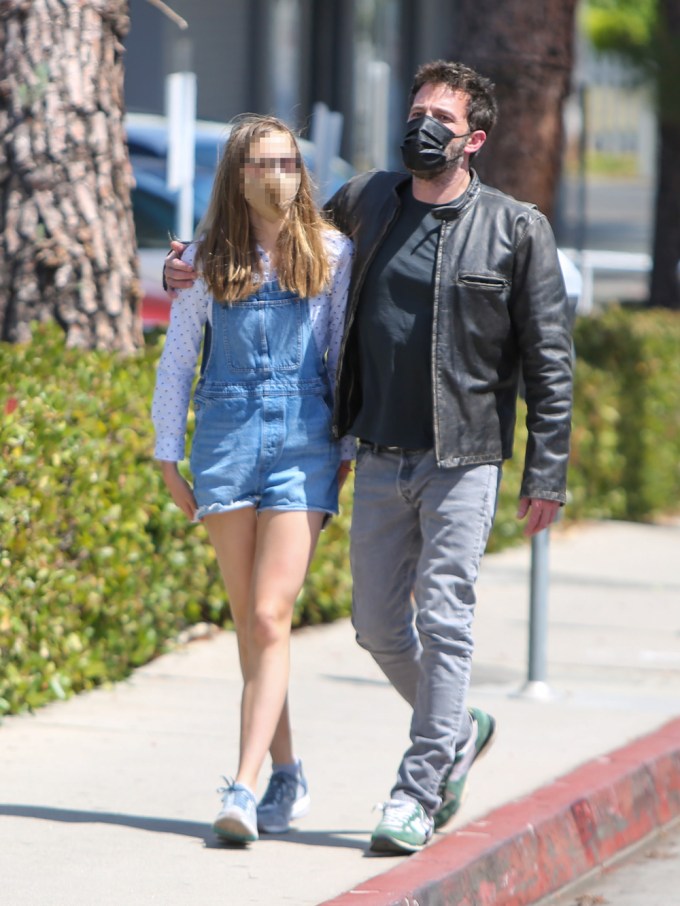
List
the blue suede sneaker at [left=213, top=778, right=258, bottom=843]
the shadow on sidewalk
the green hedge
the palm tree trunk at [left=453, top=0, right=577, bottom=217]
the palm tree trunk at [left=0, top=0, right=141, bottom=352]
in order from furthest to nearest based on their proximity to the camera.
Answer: the palm tree trunk at [left=453, top=0, right=577, bottom=217] < the palm tree trunk at [left=0, top=0, right=141, bottom=352] < the green hedge < the shadow on sidewalk < the blue suede sneaker at [left=213, top=778, right=258, bottom=843]

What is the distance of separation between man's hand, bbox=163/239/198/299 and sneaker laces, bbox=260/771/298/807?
130 centimetres

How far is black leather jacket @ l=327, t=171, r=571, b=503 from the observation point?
4211 mm

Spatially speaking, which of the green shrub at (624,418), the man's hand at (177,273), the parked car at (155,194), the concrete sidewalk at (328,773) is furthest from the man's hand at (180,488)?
the green shrub at (624,418)

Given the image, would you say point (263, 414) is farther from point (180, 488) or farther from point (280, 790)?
point (280, 790)

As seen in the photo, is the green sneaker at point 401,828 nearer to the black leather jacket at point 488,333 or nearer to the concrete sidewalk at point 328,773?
the concrete sidewalk at point 328,773

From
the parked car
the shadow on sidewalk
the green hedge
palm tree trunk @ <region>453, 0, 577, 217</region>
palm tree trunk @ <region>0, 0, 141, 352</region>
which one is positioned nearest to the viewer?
the shadow on sidewalk

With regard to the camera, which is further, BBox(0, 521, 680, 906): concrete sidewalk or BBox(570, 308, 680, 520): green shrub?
BBox(570, 308, 680, 520): green shrub

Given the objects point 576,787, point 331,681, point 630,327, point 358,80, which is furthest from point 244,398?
point 358,80

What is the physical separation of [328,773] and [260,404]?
140 cm

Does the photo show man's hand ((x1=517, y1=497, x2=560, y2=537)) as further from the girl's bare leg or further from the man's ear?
the man's ear

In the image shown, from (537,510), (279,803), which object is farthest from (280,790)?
(537,510)

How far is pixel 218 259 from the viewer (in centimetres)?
422

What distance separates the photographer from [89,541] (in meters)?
5.71

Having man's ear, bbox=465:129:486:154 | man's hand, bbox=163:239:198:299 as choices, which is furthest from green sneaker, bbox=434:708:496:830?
man's ear, bbox=465:129:486:154
